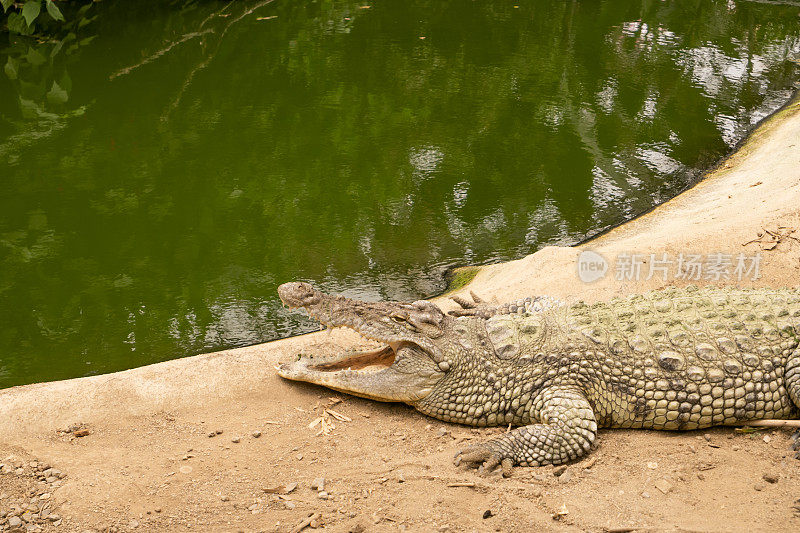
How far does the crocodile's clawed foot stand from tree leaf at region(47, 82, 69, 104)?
9.47 m

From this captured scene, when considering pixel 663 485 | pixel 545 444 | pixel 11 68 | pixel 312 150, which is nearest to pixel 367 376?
pixel 545 444

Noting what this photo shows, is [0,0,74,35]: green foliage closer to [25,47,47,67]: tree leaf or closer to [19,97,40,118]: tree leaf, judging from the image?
[25,47,47,67]: tree leaf

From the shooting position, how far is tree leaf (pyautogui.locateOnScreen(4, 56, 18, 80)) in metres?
12.1

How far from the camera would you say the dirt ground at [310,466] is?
366cm

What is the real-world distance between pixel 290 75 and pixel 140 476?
8831mm

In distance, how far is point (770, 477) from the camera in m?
3.74

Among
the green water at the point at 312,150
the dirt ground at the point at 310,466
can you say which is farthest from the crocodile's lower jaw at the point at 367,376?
the green water at the point at 312,150

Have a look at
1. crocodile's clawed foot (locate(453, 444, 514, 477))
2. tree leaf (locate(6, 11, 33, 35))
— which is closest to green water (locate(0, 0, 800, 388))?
tree leaf (locate(6, 11, 33, 35))

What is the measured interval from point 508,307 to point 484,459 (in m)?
1.65

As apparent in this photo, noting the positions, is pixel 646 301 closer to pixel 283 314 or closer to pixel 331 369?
pixel 331 369

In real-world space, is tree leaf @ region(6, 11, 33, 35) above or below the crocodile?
above

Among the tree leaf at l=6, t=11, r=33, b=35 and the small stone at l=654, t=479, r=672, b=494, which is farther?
the tree leaf at l=6, t=11, r=33, b=35

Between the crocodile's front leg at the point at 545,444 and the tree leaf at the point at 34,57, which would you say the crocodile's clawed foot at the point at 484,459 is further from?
the tree leaf at the point at 34,57

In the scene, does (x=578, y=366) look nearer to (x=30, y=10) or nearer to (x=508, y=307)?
(x=508, y=307)
